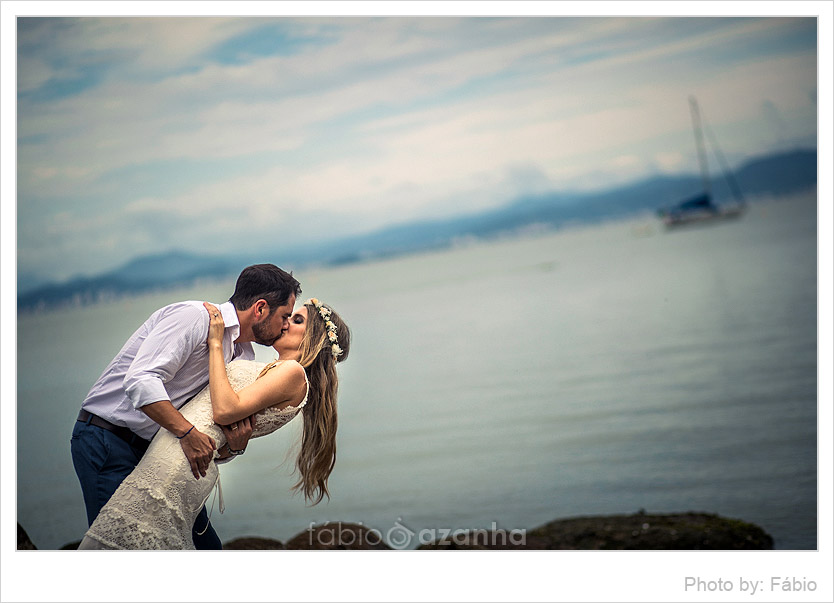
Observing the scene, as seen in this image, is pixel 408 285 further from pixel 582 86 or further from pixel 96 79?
pixel 96 79

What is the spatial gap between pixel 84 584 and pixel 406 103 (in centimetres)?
495

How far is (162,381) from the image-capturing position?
2.58 metres

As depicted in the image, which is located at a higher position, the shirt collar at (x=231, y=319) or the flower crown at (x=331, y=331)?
the shirt collar at (x=231, y=319)

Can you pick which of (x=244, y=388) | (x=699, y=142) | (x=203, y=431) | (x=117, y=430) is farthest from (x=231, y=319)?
(x=699, y=142)

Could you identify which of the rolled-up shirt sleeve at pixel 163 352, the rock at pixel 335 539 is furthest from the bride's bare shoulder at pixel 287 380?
the rock at pixel 335 539

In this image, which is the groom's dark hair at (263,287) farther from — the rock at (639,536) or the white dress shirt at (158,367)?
the rock at (639,536)

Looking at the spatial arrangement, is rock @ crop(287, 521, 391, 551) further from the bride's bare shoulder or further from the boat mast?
the boat mast

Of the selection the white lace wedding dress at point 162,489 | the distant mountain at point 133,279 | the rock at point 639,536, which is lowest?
the rock at point 639,536

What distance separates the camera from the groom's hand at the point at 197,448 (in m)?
2.63

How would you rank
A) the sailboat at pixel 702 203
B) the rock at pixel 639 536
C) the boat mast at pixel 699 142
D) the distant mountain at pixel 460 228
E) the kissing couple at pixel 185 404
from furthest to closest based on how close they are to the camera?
the sailboat at pixel 702 203, the boat mast at pixel 699 142, the distant mountain at pixel 460 228, the rock at pixel 639 536, the kissing couple at pixel 185 404

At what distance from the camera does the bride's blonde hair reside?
2.83 m

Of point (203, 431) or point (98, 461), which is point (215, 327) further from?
point (98, 461)

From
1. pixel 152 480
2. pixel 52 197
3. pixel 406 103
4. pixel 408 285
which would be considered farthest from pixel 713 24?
pixel 408 285

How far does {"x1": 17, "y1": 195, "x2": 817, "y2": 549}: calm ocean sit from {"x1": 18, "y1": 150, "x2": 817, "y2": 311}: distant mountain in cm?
19
